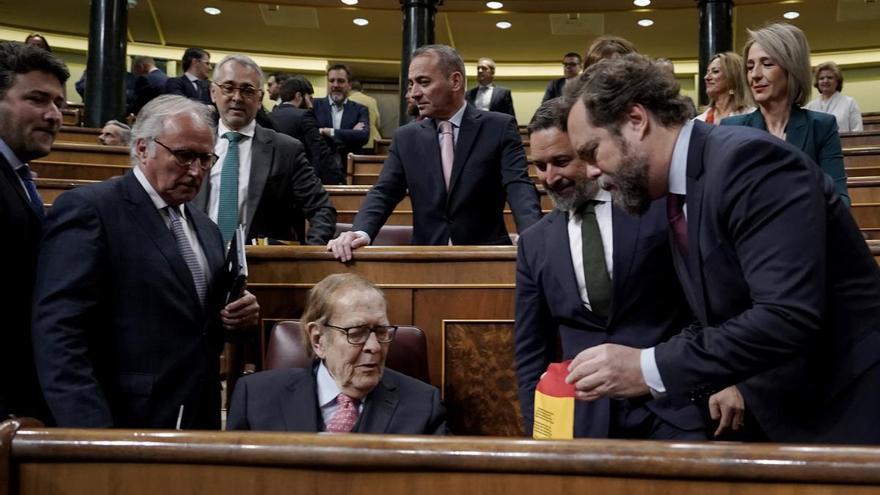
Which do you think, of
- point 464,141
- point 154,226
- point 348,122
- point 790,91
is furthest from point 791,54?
point 348,122

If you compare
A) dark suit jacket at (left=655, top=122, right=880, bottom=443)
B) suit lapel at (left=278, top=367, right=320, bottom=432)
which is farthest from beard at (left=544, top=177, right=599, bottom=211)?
suit lapel at (left=278, top=367, right=320, bottom=432)

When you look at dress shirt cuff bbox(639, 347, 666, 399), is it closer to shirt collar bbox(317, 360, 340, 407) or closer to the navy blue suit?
shirt collar bbox(317, 360, 340, 407)

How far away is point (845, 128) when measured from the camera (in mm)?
6988

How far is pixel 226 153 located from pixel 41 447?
1911 millimetres

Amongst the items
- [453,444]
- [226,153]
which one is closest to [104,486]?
[453,444]

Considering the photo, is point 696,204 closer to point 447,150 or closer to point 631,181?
point 631,181

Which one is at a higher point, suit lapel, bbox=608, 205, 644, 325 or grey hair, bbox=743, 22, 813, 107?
grey hair, bbox=743, 22, 813, 107

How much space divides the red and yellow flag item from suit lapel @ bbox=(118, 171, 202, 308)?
0.84 m

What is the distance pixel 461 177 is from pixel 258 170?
0.66 metres

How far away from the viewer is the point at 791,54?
2648 millimetres

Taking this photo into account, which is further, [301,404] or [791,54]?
[791,54]

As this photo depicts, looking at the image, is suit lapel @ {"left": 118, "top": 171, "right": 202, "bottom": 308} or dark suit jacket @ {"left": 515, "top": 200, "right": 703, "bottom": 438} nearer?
dark suit jacket @ {"left": 515, "top": 200, "right": 703, "bottom": 438}

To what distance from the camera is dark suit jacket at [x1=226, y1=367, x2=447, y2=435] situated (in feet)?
6.56

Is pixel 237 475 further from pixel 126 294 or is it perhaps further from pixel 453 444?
pixel 126 294
